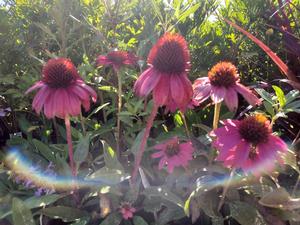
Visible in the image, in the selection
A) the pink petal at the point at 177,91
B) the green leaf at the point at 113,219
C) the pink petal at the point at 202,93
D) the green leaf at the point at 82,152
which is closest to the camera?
the pink petal at the point at 177,91

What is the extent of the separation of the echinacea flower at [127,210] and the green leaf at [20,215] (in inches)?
8.9

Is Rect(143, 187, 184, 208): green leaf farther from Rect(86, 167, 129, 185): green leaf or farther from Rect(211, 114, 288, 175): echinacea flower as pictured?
Rect(211, 114, 288, 175): echinacea flower

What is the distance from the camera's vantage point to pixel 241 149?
0.81 meters

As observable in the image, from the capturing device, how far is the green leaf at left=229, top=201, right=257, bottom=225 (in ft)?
3.22

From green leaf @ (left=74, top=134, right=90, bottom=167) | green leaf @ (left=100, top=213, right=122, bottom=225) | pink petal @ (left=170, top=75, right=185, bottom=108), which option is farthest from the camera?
green leaf @ (left=74, top=134, right=90, bottom=167)

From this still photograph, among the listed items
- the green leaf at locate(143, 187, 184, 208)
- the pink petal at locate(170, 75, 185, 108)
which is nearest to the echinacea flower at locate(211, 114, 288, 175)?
the pink petal at locate(170, 75, 185, 108)

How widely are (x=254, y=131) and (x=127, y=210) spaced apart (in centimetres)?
41

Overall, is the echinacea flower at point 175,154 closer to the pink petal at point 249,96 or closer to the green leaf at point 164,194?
the green leaf at point 164,194

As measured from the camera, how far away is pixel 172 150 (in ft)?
3.33

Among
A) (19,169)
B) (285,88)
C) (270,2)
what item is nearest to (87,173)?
(19,169)

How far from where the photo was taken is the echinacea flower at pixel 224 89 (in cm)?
90

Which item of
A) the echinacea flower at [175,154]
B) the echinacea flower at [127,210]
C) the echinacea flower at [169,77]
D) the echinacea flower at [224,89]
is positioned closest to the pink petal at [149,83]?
the echinacea flower at [169,77]

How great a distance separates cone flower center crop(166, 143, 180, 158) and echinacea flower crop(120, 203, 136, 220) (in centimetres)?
18

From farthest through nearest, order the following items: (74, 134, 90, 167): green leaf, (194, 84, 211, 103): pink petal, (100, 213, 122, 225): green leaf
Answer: (74, 134, 90, 167): green leaf → (100, 213, 122, 225): green leaf → (194, 84, 211, 103): pink petal
